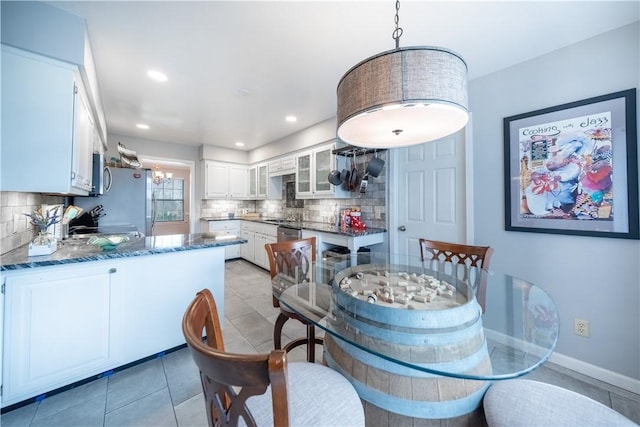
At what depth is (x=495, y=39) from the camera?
1792mm

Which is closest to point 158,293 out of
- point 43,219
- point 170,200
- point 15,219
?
point 43,219

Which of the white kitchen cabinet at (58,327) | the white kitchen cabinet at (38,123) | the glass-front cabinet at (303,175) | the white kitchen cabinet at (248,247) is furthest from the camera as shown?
the white kitchen cabinet at (248,247)

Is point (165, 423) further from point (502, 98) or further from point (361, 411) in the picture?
point (502, 98)

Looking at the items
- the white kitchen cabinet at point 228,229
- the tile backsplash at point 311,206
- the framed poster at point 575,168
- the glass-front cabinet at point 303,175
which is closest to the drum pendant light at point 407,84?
the framed poster at point 575,168

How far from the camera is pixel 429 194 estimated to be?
266cm

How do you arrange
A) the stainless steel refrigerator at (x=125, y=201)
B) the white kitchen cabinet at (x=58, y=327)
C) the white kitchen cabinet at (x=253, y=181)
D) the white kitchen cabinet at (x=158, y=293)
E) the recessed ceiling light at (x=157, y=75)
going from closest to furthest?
the white kitchen cabinet at (x=58, y=327) < the white kitchen cabinet at (x=158, y=293) < the recessed ceiling light at (x=157, y=75) < the stainless steel refrigerator at (x=125, y=201) < the white kitchen cabinet at (x=253, y=181)

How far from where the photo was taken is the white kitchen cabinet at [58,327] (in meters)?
1.35

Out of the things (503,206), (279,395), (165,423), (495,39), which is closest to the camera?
(279,395)

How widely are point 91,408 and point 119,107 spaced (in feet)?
10.7

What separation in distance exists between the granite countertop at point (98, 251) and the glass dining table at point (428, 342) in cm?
108

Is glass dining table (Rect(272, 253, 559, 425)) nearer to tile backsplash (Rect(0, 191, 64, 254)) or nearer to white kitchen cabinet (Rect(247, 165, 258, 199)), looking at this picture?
tile backsplash (Rect(0, 191, 64, 254))

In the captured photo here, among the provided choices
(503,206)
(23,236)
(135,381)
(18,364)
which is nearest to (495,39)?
(503,206)

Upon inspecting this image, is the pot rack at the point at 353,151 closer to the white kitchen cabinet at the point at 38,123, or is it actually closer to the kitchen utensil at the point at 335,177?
the kitchen utensil at the point at 335,177

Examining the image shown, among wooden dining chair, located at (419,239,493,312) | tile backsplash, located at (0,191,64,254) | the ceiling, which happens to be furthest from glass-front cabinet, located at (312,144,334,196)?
tile backsplash, located at (0,191,64,254)
